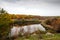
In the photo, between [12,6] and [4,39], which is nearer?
[4,39]

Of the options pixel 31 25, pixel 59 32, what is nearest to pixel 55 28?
pixel 59 32

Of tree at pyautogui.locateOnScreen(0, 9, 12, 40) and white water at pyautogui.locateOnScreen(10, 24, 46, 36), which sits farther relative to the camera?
white water at pyautogui.locateOnScreen(10, 24, 46, 36)

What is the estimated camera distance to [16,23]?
5.24 metres

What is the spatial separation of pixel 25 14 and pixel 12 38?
0.69 metres

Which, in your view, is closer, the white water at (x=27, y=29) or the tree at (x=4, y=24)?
the tree at (x=4, y=24)

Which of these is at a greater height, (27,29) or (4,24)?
(4,24)

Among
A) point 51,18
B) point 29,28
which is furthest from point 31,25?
point 51,18

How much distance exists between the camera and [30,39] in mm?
4785

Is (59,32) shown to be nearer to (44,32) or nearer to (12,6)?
(44,32)

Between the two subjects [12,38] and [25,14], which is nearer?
[12,38]

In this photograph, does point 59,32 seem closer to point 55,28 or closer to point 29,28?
point 55,28

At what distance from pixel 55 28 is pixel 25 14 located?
2.48 ft

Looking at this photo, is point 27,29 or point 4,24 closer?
point 4,24

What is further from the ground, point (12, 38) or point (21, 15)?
point (21, 15)
